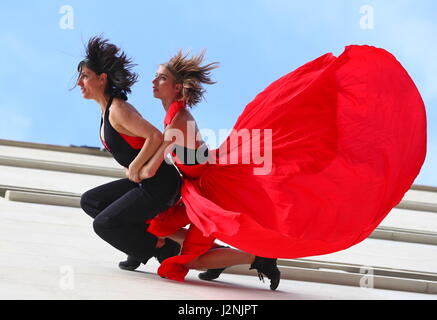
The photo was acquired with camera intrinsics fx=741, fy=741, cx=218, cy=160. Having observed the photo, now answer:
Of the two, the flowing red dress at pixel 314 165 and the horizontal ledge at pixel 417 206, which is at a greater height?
the flowing red dress at pixel 314 165

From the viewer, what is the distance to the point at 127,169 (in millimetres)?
4266

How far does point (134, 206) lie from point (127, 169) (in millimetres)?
239

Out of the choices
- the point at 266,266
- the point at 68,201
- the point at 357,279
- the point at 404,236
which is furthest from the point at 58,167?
the point at 266,266

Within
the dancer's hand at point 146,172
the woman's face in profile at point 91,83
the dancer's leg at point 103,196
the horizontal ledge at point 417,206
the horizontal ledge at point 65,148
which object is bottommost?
the horizontal ledge at point 417,206

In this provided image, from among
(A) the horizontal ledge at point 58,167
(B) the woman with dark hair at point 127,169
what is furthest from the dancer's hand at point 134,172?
(A) the horizontal ledge at point 58,167

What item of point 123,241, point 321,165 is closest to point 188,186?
point 123,241

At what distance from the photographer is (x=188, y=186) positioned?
416cm

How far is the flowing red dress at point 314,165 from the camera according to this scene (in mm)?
3953

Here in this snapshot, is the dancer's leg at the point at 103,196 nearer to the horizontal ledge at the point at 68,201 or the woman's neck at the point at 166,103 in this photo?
the woman's neck at the point at 166,103

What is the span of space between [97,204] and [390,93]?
182cm

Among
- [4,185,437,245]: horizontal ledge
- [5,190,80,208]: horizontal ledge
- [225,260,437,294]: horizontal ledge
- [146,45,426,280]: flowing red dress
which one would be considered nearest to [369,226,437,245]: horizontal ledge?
[4,185,437,245]: horizontal ledge

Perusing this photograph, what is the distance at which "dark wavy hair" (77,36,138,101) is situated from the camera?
4289 mm

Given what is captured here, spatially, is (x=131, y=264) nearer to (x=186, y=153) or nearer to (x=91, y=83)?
(x=186, y=153)

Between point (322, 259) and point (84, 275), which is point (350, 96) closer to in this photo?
point (84, 275)
